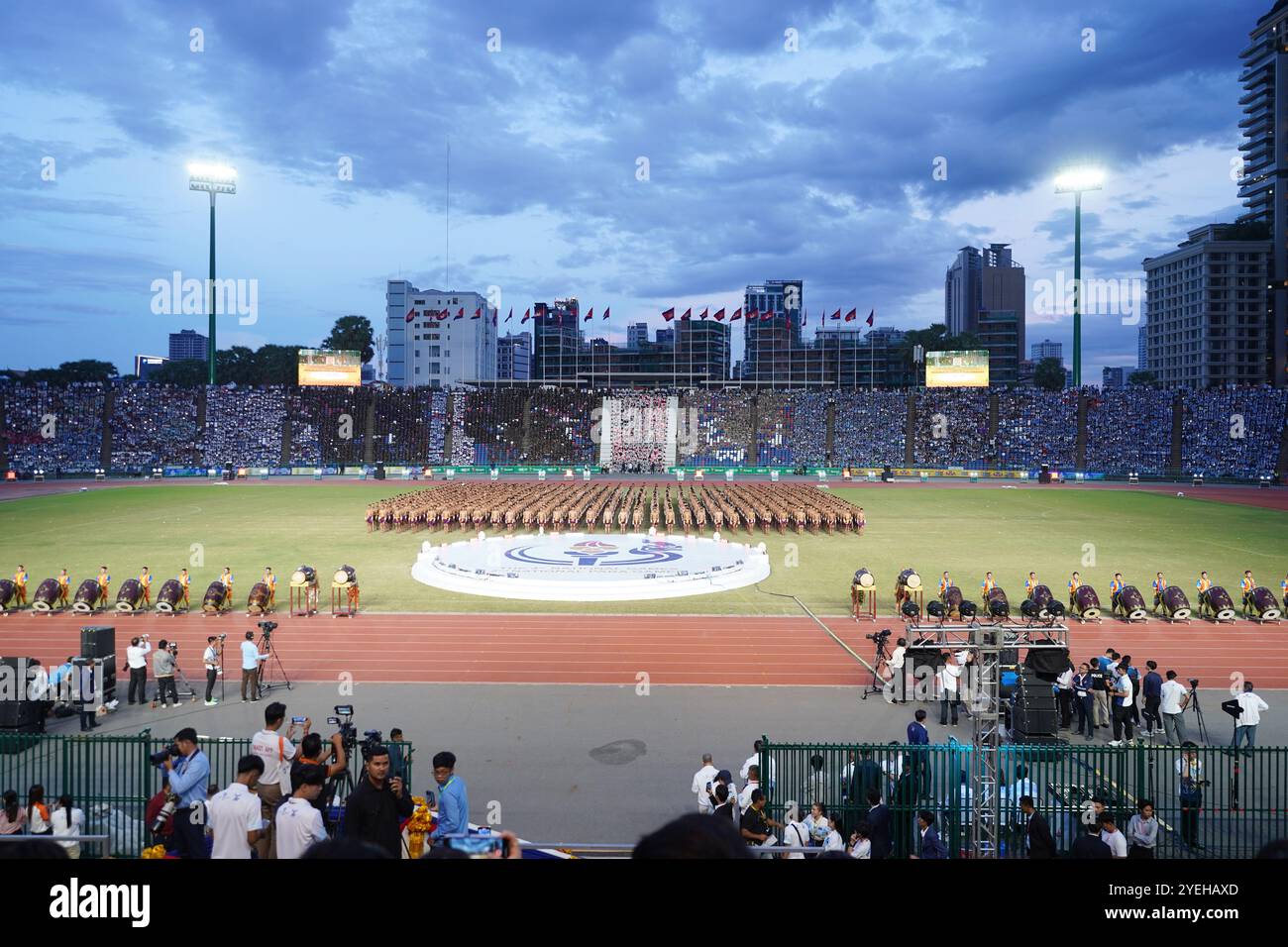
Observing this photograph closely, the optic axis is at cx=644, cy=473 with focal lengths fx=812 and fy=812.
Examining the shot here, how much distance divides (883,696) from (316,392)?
70.5m

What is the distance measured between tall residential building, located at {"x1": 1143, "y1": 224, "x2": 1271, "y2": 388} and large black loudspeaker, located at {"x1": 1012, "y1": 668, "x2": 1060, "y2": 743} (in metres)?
117

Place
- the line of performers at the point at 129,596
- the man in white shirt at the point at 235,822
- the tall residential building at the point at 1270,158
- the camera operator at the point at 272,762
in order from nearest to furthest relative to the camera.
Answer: the man in white shirt at the point at 235,822 < the camera operator at the point at 272,762 < the line of performers at the point at 129,596 < the tall residential building at the point at 1270,158

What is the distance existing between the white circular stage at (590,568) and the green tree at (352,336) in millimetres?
82708

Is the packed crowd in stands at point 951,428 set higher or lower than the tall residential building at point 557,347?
lower

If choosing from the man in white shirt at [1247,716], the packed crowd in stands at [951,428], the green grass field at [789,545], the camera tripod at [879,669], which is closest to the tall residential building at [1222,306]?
the packed crowd in stands at [951,428]

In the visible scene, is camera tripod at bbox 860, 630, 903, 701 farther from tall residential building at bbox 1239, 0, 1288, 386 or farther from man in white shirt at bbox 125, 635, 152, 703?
tall residential building at bbox 1239, 0, 1288, 386

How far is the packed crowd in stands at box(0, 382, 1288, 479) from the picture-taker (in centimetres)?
6481

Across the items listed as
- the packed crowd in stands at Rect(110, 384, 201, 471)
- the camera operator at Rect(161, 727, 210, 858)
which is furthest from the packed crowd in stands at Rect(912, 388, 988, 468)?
the camera operator at Rect(161, 727, 210, 858)

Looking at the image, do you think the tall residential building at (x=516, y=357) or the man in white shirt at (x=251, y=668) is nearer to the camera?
the man in white shirt at (x=251, y=668)

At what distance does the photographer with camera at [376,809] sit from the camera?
561 centimetres

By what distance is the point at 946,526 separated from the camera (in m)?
35.3

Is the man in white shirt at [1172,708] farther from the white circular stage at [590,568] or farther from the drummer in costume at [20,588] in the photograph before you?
the drummer in costume at [20,588]

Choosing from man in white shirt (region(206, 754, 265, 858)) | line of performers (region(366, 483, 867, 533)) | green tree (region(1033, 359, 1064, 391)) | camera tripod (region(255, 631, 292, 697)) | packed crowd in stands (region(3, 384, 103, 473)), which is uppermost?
green tree (region(1033, 359, 1064, 391))
